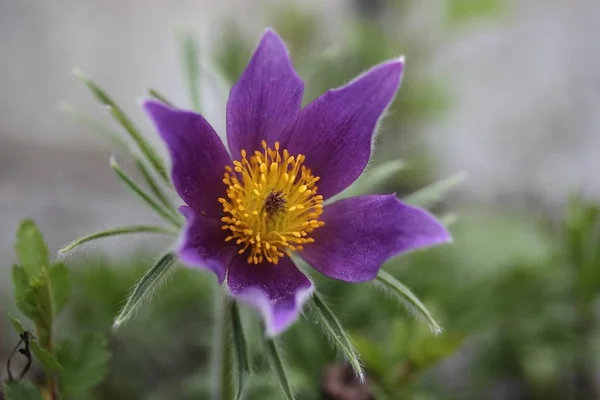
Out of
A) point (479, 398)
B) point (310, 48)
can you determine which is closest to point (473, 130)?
point (310, 48)

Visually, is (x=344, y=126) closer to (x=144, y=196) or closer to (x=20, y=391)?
(x=144, y=196)

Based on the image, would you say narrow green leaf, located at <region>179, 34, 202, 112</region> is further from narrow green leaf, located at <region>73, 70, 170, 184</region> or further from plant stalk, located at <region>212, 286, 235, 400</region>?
plant stalk, located at <region>212, 286, 235, 400</region>

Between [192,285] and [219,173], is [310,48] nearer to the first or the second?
[192,285]

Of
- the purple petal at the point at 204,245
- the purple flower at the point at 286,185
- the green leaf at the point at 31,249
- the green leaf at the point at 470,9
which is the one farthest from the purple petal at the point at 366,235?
the green leaf at the point at 470,9

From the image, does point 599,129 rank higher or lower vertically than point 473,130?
lower

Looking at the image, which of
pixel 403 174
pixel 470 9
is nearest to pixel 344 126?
pixel 403 174

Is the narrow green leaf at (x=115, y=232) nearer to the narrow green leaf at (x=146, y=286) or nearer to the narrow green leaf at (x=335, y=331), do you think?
the narrow green leaf at (x=146, y=286)

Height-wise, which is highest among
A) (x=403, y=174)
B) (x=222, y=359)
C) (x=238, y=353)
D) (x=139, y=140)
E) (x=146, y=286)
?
(x=139, y=140)
